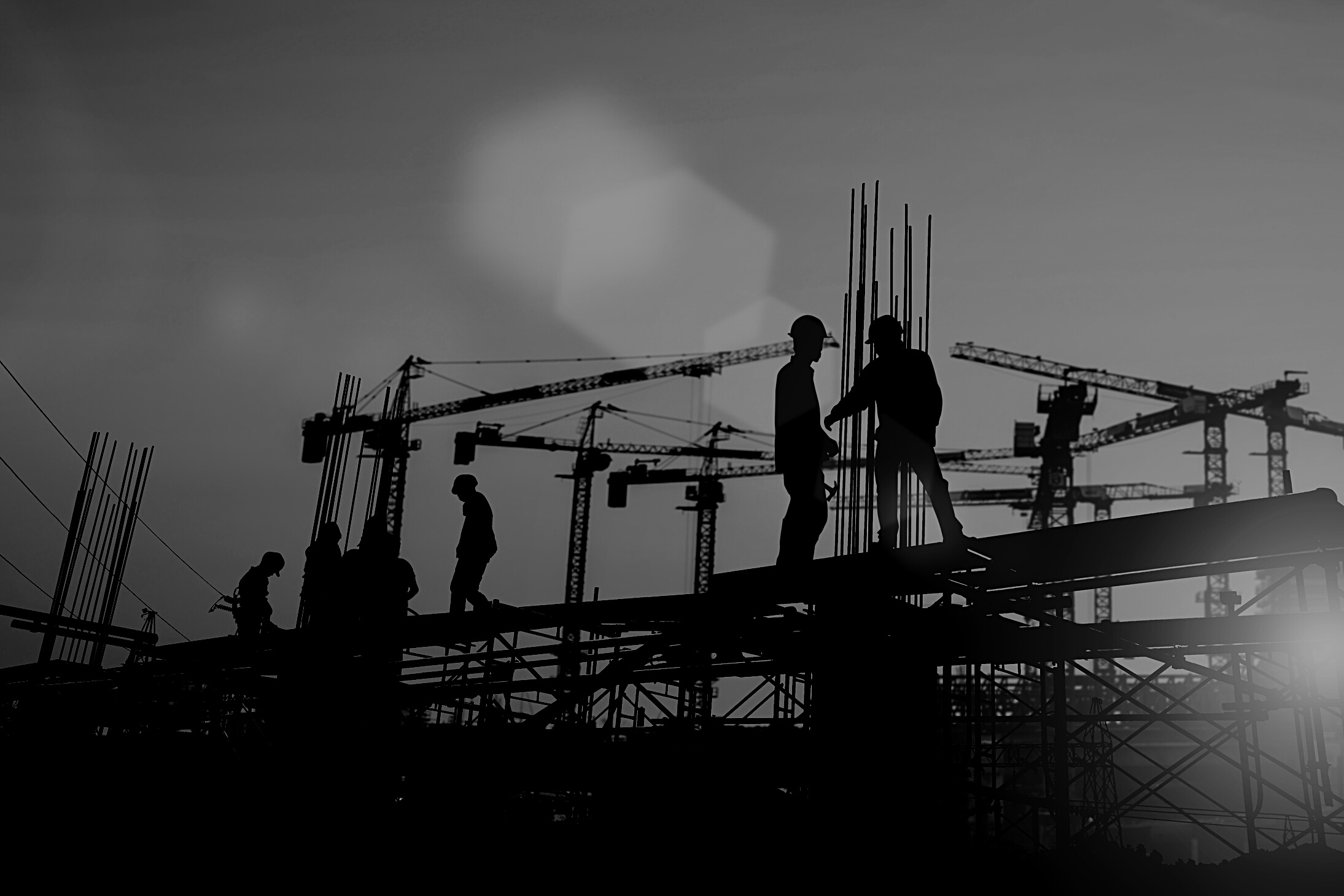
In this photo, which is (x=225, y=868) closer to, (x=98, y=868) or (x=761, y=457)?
(x=98, y=868)

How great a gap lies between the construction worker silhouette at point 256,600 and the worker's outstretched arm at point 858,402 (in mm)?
7588

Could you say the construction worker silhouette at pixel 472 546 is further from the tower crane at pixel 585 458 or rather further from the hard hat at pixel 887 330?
the tower crane at pixel 585 458

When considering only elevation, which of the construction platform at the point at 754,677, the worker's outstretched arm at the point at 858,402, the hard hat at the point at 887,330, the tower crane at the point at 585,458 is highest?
the tower crane at the point at 585,458

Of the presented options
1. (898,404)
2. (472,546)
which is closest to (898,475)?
(898,404)

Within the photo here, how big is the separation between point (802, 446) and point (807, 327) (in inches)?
31.8

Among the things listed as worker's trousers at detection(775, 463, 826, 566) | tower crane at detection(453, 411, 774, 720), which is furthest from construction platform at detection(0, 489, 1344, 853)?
tower crane at detection(453, 411, 774, 720)

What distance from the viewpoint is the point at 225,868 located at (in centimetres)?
799

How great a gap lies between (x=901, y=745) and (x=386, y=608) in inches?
208

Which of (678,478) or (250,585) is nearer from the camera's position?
(250,585)

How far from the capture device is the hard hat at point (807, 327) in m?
7.10

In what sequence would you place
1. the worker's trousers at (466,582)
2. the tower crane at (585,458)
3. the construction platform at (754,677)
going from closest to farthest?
the construction platform at (754,677) → the worker's trousers at (466,582) → the tower crane at (585,458)

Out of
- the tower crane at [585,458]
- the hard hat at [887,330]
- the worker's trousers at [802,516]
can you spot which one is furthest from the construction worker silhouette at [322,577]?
the tower crane at [585,458]

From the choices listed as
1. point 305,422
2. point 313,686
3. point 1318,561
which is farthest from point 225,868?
point 305,422

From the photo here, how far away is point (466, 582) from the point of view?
31.8ft
